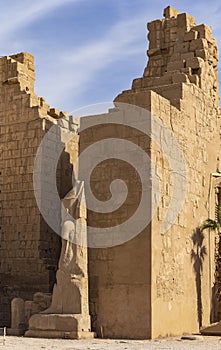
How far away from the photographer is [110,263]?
1262 cm

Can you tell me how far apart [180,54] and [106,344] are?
7.75 metres

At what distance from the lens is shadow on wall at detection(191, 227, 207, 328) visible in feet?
47.0

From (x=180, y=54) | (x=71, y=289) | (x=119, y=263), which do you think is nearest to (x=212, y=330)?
(x=119, y=263)

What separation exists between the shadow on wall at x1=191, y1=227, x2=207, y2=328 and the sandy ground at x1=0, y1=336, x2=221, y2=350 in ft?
7.14

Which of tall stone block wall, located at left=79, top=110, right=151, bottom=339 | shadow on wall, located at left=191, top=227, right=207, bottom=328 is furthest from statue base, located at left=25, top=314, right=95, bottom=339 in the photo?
shadow on wall, located at left=191, top=227, right=207, bottom=328

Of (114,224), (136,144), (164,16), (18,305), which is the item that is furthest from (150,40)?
(18,305)

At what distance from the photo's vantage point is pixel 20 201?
16.7 metres

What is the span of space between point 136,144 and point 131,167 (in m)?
0.46

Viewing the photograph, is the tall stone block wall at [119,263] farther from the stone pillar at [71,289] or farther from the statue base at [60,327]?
the statue base at [60,327]

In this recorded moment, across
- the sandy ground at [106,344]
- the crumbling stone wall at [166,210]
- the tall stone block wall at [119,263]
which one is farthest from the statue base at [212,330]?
the tall stone block wall at [119,263]

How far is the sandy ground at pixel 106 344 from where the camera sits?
10194mm

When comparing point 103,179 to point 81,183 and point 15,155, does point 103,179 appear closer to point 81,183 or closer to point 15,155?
point 81,183

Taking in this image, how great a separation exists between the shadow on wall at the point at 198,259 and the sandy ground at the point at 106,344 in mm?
2177

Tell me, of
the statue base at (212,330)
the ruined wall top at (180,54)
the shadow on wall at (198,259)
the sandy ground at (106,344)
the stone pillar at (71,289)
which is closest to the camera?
the sandy ground at (106,344)
